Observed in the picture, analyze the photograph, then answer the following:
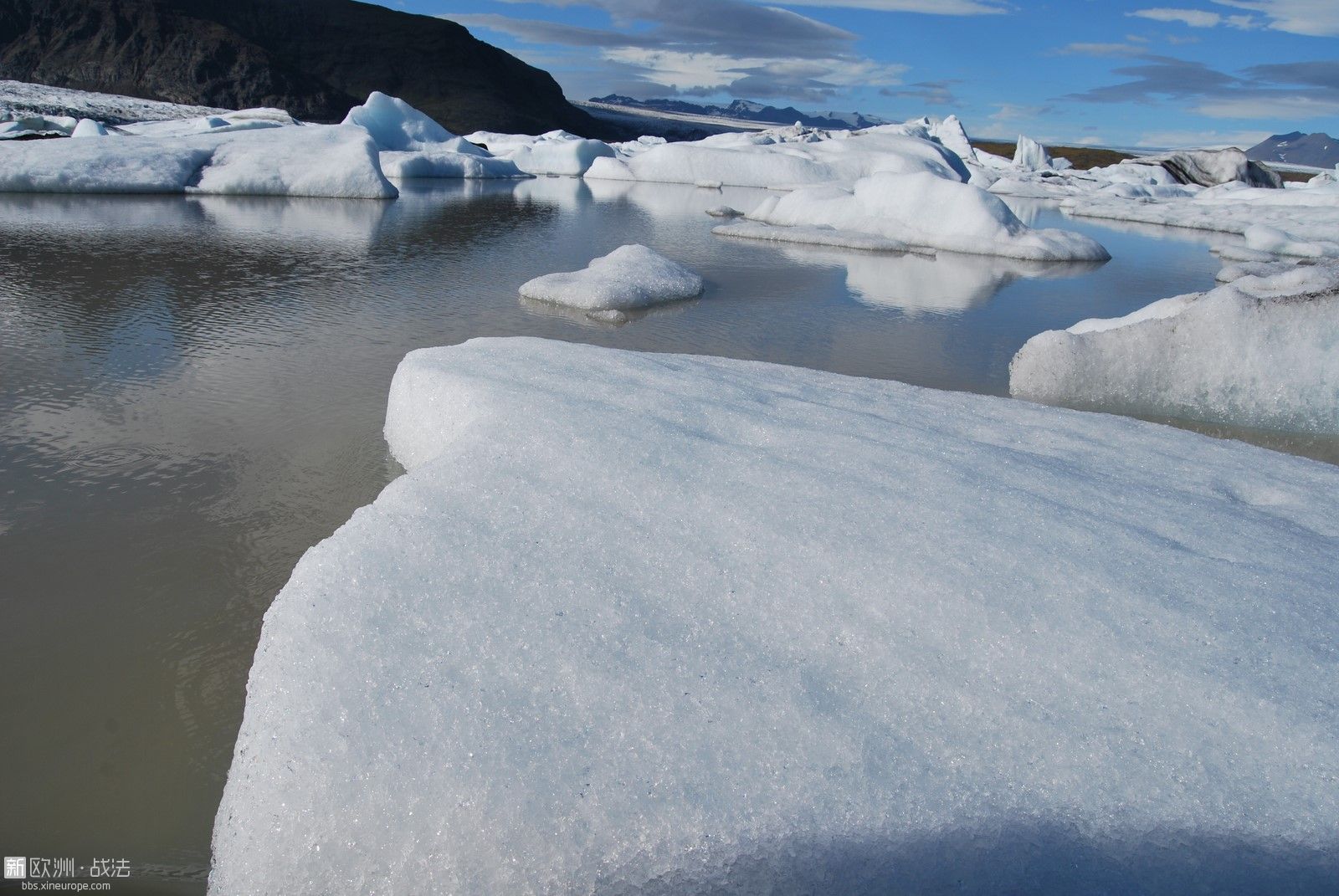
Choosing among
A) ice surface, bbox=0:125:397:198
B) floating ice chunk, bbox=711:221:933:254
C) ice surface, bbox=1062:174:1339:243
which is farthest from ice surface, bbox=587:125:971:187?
floating ice chunk, bbox=711:221:933:254

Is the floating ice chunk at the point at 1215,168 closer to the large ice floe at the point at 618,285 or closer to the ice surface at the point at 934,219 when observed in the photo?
the ice surface at the point at 934,219

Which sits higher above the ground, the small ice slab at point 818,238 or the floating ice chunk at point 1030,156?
the floating ice chunk at point 1030,156

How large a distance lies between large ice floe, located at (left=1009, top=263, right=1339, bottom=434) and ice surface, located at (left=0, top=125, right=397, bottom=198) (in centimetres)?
1200

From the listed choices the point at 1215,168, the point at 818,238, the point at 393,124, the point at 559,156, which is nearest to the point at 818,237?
the point at 818,238

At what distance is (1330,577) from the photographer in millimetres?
1754

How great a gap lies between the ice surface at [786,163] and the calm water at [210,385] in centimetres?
1201

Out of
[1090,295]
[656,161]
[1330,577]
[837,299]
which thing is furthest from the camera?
[656,161]

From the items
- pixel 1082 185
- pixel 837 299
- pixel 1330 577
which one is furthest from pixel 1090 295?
pixel 1082 185

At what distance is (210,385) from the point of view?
352 centimetres

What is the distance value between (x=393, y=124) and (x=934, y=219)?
712 inches

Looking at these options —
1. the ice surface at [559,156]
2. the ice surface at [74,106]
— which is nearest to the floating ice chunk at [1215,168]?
the ice surface at [559,156]

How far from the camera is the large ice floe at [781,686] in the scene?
1107 mm

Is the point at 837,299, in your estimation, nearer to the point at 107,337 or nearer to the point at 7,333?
the point at 107,337

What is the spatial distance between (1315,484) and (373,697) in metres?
2.71
